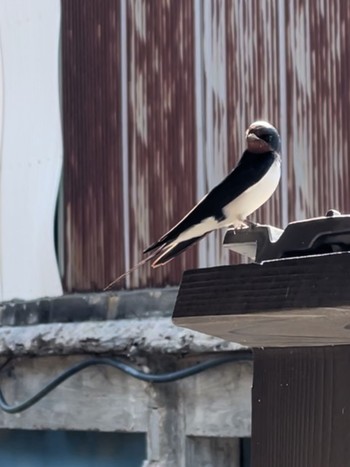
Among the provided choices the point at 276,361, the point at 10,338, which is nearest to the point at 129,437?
the point at 10,338

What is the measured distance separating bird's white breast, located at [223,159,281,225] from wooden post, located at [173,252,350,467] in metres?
1.76

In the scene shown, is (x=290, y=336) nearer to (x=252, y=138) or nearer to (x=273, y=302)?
(x=273, y=302)

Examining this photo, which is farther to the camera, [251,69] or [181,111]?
[181,111]

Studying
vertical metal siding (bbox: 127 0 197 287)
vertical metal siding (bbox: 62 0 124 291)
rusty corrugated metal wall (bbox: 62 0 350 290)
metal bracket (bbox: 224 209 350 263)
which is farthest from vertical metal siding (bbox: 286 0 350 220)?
metal bracket (bbox: 224 209 350 263)

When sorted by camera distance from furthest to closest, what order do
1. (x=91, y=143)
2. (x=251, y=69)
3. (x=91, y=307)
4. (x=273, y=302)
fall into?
(x=91, y=143) < (x=91, y=307) < (x=251, y=69) < (x=273, y=302)

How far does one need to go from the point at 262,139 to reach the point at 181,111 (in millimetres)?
1762

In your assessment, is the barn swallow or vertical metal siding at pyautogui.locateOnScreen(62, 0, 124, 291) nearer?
the barn swallow

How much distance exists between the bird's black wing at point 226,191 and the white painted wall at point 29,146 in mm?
2313

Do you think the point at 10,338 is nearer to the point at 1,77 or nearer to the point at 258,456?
the point at 1,77

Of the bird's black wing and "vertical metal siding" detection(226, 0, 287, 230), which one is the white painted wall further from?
the bird's black wing

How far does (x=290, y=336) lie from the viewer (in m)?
1.26

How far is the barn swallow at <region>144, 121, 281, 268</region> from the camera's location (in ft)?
9.32

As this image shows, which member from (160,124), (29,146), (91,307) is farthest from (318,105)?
(29,146)

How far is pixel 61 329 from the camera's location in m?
5.37
